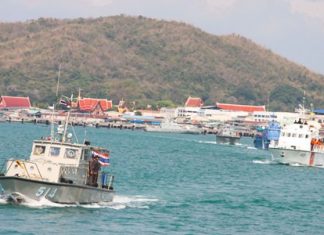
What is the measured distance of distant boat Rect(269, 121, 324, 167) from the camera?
103 meters

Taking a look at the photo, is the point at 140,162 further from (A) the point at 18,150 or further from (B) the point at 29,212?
(B) the point at 29,212

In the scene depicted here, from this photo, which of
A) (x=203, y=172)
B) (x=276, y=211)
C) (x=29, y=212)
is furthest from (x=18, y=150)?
(x=29, y=212)

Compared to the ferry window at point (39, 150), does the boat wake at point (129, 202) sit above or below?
below

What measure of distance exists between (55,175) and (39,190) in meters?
1.18

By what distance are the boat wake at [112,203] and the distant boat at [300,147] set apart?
4675cm

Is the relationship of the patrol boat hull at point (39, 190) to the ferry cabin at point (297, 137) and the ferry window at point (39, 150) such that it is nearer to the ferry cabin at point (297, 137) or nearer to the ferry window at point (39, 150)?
the ferry window at point (39, 150)

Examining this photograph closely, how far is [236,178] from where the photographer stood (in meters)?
81.8

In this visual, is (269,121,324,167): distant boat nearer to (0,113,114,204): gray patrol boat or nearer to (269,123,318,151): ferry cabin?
(269,123,318,151): ferry cabin

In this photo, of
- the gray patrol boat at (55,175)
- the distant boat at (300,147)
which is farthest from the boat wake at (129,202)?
the distant boat at (300,147)

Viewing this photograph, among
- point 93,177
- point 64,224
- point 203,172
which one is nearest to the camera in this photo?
point 64,224

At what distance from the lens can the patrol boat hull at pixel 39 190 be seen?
46.2 m

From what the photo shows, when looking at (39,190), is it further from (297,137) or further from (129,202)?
(297,137)

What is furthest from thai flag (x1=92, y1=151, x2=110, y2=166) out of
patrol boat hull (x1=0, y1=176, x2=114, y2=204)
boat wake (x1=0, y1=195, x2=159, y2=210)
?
patrol boat hull (x1=0, y1=176, x2=114, y2=204)

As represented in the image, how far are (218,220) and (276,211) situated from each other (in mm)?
7269
